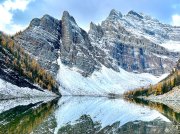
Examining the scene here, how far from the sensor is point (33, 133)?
61.1m

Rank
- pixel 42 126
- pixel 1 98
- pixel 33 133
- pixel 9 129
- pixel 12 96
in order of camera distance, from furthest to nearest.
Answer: pixel 12 96 < pixel 1 98 < pixel 42 126 < pixel 9 129 < pixel 33 133

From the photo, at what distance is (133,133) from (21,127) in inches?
792

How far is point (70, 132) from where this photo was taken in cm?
6406

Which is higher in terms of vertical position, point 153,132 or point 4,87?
point 4,87

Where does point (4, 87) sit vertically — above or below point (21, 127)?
above

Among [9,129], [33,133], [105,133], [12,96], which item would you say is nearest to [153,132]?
[105,133]

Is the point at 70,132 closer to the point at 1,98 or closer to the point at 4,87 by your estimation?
the point at 1,98

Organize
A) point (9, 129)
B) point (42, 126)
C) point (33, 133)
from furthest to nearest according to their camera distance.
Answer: point (42, 126), point (9, 129), point (33, 133)

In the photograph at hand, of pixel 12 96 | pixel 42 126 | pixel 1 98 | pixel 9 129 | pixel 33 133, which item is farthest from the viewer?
pixel 12 96

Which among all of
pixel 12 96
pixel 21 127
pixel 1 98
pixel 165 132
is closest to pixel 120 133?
pixel 165 132

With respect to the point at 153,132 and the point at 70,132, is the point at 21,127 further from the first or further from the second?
the point at 153,132

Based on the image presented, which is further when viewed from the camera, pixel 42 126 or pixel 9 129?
pixel 42 126

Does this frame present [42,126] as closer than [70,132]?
No

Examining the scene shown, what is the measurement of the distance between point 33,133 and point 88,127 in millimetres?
13643
